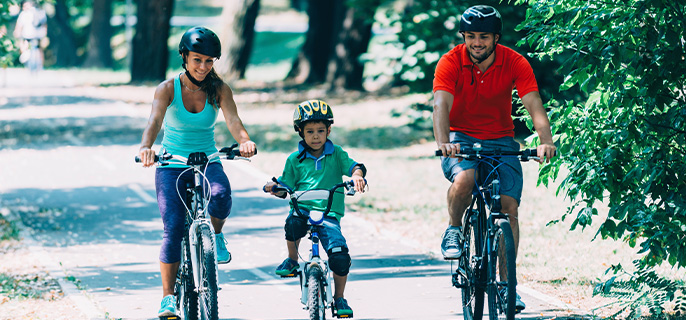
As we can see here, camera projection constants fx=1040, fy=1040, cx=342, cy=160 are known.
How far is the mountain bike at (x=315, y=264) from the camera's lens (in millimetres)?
5758

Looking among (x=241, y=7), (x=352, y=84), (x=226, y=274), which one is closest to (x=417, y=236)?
(x=226, y=274)

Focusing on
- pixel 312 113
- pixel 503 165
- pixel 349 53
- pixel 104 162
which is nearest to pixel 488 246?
pixel 503 165

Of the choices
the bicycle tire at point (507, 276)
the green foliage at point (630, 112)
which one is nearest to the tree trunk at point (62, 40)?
the green foliage at point (630, 112)

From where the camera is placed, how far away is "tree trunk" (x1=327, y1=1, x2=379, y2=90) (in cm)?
2592

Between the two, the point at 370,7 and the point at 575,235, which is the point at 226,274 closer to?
the point at 575,235

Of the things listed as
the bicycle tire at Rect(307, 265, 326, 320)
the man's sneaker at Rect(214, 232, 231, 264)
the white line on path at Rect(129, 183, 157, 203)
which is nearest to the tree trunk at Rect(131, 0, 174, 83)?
the white line on path at Rect(129, 183, 157, 203)

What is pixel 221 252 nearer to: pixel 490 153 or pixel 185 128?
pixel 185 128

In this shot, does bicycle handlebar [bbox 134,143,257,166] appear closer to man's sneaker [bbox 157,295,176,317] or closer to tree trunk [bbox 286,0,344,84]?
man's sneaker [bbox 157,295,176,317]

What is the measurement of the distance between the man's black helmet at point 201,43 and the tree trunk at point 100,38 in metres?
37.1

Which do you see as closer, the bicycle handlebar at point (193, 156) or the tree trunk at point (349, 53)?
the bicycle handlebar at point (193, 156)

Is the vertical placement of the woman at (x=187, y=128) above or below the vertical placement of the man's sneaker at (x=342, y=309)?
above

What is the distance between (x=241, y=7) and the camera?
28609 mm

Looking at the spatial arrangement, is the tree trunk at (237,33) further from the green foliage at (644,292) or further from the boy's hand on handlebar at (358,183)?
the boy's hand on handlebar at (358,183)

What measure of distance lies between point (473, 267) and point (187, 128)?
1.95 metres
